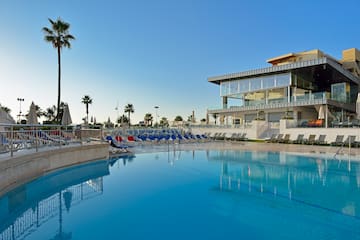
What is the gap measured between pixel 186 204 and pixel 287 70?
967 inches

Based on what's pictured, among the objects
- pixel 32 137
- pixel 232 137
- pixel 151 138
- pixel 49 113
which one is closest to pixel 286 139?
pixel 232 137

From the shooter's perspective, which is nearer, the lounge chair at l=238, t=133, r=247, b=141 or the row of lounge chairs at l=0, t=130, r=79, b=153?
the row of lounge chairs at l=0, t=130, r=79, b=153

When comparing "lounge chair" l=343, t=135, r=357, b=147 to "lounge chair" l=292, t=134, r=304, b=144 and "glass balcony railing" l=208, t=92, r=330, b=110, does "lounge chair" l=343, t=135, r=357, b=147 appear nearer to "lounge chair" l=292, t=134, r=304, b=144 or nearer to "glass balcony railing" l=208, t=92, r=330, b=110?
"lounge chair" l=292, t=134, r=304, b=144

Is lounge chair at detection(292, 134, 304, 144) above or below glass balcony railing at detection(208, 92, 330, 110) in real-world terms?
below

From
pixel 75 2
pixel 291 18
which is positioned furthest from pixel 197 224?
pixel 291 18

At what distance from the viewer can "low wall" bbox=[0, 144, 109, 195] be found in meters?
5.79

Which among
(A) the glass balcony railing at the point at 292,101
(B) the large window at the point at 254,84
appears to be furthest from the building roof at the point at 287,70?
(A) the glass balcony railing at the point at 292,101

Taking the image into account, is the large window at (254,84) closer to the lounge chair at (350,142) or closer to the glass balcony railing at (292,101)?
the glass balcony railing at (292,101)

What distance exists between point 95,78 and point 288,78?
67.4 feet

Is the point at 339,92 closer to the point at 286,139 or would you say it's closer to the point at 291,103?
the point at 291,103

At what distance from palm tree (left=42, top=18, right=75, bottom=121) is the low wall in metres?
11.6

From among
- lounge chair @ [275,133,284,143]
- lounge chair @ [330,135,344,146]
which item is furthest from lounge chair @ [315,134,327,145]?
lounge chair @ [275,133,284,143]

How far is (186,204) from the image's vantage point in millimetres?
5703

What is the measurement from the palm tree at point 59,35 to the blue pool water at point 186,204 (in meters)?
14.5
